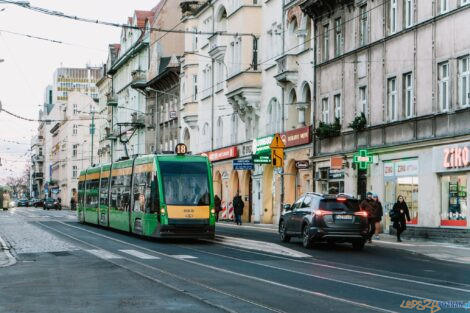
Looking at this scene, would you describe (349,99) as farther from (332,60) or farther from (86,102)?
(86,102)

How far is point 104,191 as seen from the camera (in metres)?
41.2

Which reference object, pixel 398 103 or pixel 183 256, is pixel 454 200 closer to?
pixel 398 103

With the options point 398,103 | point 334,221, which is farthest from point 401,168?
point 334,221

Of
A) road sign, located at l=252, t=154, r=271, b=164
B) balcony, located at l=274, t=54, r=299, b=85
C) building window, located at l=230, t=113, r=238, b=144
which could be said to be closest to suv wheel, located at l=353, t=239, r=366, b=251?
road sign, located at l=252, t=154, r=271, b=164

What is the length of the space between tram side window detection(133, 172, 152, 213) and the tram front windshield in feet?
2.99

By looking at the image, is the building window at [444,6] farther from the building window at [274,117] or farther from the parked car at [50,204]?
the parked car at [50,204]

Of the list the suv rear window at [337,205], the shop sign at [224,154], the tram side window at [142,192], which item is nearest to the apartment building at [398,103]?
the suv rear window at [337,205]

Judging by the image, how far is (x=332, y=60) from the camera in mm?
43500

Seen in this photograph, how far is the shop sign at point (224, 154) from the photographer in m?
60.6

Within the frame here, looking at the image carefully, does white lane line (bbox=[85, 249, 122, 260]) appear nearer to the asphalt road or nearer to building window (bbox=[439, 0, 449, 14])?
the asphalt road

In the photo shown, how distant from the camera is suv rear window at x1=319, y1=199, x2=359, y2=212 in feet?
91.1

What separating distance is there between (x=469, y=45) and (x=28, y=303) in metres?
21.4

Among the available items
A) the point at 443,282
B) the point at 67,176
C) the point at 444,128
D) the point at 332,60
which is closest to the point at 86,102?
the point at 67,176

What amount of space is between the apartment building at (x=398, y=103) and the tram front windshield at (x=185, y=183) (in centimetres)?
805
